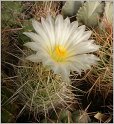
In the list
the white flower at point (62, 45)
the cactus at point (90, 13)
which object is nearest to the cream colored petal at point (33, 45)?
the white flower at point (62, 45)

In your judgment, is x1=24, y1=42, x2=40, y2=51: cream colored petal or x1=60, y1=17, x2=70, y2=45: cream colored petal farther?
x1=60, y1=17, x2=70, y2=45: cream colored petal

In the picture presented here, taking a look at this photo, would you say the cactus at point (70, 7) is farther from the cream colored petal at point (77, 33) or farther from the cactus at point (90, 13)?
the cream colored petal at point (77, 33)

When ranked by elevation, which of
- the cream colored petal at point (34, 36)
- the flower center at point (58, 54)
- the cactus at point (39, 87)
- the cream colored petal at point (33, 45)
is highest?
the cream colored petal at point (34, 36)

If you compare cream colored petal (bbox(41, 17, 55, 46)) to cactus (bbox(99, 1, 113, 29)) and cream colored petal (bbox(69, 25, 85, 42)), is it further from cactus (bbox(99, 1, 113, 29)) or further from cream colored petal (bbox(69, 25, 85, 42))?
cactus (bbox(99, 1, 113, 29))

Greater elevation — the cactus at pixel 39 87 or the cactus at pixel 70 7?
the cactus at pixel 70 7

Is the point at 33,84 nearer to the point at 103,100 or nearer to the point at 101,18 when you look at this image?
the point at 103,100

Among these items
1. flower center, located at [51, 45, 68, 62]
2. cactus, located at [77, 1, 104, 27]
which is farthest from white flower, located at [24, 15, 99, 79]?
cactus, located at [77, 1, 104, 27]
